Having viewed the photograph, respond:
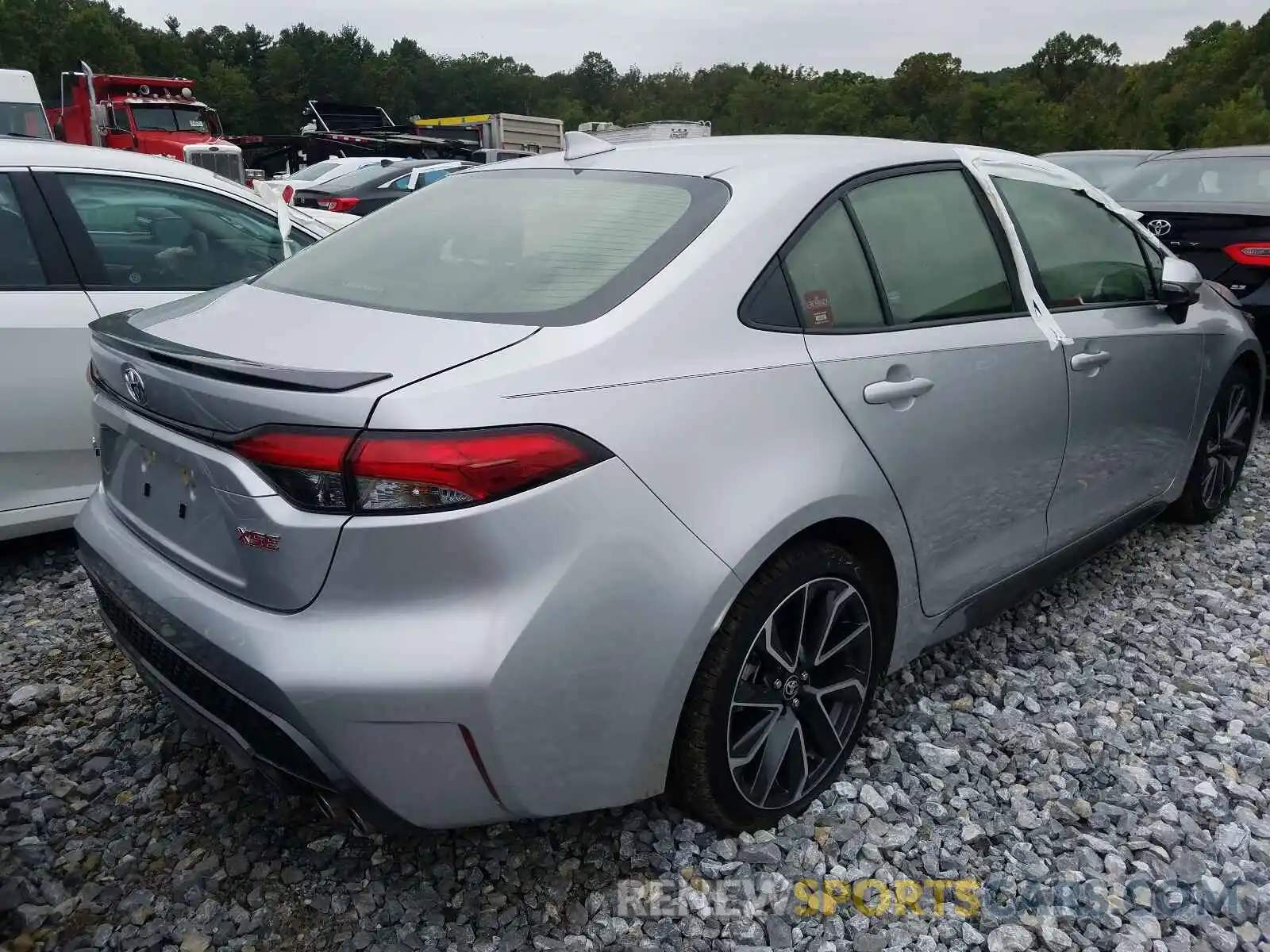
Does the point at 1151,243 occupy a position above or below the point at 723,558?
above

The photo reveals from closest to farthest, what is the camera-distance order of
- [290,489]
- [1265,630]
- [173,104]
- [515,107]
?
[290,489] < [1265,630] < [173,104] < [515,107]

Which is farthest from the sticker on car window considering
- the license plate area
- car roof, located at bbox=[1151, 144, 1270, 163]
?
car roof, located at bbox=[1151, 144, 1270, 163]

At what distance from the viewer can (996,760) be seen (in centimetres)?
263

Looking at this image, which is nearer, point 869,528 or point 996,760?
point 869,528

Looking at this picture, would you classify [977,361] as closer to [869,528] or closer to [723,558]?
[869,528]

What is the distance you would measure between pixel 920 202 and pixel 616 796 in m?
1.72

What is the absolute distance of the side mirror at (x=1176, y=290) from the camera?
3.38 m

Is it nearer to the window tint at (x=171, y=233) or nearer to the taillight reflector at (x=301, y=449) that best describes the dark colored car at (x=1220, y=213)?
Result: the window tint at (x=171, y=233)

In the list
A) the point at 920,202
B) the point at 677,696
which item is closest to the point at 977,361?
the point at 920,202

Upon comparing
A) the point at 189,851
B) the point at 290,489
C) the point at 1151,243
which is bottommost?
the point at 189,851

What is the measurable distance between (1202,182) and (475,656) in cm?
659

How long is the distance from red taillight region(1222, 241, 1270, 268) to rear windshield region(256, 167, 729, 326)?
4.43 m

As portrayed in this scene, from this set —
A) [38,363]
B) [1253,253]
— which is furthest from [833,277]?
[1253,253]

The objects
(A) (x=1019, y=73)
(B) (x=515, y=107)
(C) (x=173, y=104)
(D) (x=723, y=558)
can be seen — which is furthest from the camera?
(B) (x=515, y=107)
